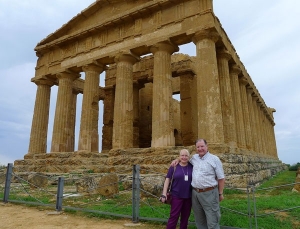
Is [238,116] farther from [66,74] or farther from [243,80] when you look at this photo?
[66,74]

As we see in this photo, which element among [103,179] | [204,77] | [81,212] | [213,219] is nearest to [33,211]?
[81,212]

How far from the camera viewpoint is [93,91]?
17.4 meters

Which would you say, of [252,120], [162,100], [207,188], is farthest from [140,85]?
[207,188]

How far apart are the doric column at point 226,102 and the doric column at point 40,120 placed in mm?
13727

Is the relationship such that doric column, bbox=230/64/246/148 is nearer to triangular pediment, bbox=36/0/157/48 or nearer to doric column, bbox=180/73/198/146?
doric column, bbox=180/73/198/146

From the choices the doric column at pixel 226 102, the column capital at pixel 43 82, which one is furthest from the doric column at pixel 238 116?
the column capital at pixel 43 82

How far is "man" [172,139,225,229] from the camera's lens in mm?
4277

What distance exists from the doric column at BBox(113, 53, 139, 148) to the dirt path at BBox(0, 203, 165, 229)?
806 centimetres

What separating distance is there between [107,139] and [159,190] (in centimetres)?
1485

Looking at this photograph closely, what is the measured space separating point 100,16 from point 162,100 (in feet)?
29.0

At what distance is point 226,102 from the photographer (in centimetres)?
1473

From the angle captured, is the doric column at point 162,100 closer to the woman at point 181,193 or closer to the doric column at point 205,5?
the doric column at point 205,5

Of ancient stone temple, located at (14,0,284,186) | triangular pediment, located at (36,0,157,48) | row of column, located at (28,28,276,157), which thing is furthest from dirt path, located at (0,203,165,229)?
triangular pediment, located at (36,0,157,48)

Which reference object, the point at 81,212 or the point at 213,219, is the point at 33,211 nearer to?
the point at 81,212
